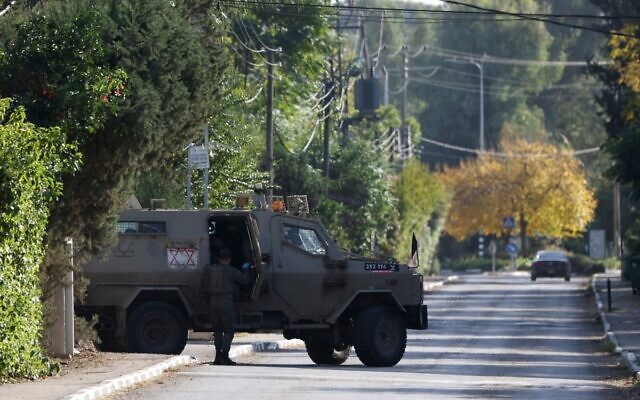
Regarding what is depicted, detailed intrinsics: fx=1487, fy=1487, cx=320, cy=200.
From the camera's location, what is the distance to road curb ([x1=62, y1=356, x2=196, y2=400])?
662 inches

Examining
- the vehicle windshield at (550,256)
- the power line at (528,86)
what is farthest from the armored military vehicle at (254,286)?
the power line at (528,86)

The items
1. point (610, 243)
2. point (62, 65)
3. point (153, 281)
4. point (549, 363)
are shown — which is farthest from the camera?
point (610, 243)

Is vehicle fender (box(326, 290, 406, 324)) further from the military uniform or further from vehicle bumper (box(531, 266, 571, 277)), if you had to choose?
vehicle bumper (box(531, 266, 571, 277))

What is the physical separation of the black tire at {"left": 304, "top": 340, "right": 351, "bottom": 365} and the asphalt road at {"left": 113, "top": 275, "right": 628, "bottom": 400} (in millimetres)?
175

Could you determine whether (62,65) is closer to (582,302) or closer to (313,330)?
(313,330)

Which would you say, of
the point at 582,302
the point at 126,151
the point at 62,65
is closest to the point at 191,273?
the point at 126,151

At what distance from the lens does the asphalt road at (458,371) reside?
18.3m

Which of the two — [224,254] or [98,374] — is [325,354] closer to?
[224,254]

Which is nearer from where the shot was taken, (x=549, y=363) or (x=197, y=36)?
(x=197, y=36)

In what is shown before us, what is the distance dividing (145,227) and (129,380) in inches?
218

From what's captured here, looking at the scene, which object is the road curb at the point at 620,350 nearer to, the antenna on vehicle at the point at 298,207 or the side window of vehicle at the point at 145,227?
the antenna on vehicle at the point at 298,207

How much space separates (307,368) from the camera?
23094 mm

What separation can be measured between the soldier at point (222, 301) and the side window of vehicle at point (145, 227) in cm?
135

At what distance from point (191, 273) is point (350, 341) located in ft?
9.09
